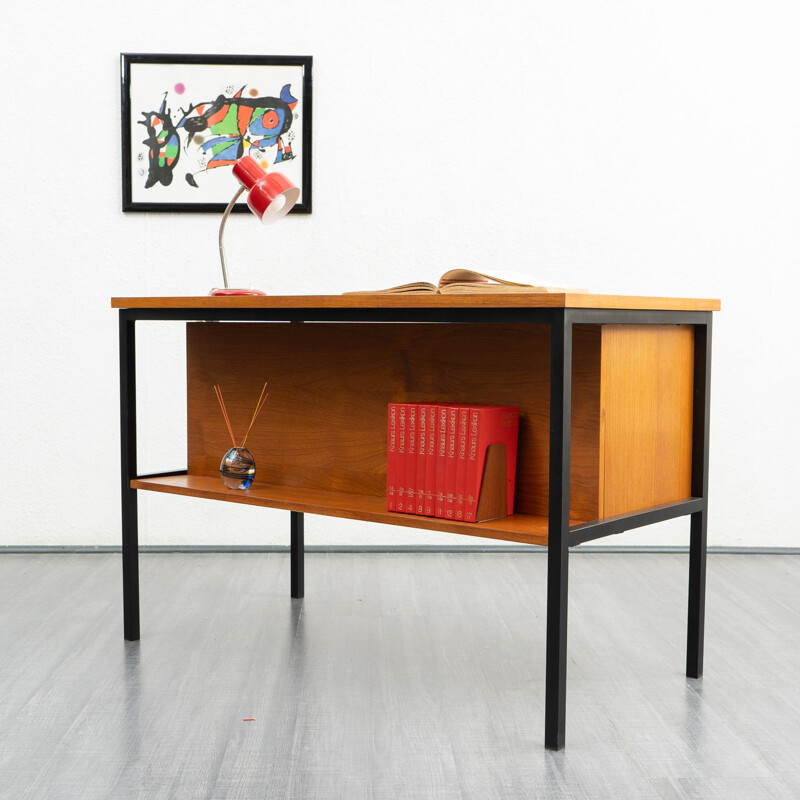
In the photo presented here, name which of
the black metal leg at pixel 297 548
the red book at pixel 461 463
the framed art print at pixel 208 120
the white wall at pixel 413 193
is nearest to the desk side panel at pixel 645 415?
the red book at pixel 461 463

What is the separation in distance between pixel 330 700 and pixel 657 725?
2.27 ft

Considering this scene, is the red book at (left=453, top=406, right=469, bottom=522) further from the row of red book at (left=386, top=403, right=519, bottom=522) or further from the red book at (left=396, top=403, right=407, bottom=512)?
the red book at (left=396, top=403, right=407, bottom=512)

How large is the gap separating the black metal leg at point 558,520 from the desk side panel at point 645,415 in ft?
0.49

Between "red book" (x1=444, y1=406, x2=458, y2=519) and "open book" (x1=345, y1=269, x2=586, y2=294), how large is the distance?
0.25 m

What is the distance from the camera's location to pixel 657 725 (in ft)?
6.53

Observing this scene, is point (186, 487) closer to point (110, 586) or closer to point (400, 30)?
point (110, 586)

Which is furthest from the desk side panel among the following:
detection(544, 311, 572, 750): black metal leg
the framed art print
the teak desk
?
the framed art print

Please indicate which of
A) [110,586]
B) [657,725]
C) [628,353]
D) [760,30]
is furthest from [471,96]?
[657,725]

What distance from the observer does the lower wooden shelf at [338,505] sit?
193cm

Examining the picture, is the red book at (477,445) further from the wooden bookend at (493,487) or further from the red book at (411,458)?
the red book at (411,458)

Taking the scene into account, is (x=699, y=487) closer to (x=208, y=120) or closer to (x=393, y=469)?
(x=393, y=469)

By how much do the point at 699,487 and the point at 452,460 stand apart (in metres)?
0.66

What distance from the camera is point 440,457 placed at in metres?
2.02

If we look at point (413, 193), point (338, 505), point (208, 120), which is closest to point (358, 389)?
point (338, 505)
